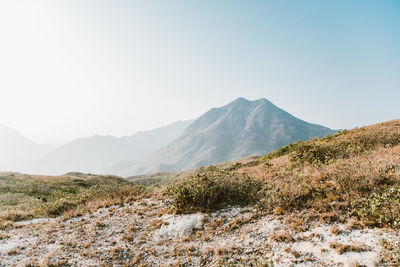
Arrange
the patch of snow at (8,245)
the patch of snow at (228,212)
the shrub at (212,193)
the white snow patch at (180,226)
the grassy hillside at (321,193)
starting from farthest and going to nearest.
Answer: the shrub at (212,193) → the patch of snow at (8,245) → the patch of snow at (228,212) → the white snow patch at (180,226) → the grassy hillside at (321,193)

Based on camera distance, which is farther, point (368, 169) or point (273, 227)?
point (368, 169)

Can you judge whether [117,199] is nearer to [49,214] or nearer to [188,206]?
[49,214]

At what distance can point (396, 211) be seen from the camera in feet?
20.2

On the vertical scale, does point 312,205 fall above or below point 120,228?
above

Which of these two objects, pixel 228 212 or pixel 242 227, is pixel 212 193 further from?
pixel 242 227

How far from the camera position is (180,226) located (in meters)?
9.48

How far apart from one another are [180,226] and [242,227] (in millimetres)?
2858

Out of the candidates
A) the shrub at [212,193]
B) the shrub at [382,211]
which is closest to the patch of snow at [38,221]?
the shrub at [212,193]

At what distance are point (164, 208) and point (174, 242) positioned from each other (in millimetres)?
3853

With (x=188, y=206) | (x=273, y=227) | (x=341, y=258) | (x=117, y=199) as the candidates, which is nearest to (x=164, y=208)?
(x=188, y=206)

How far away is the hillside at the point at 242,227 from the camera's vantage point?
245 inches

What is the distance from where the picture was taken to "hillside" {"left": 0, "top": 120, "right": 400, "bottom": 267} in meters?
6.21

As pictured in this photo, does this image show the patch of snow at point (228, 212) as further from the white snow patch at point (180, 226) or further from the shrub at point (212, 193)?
the white snow patch at point (180, 226)

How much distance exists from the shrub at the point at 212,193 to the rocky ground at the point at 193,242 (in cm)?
80
